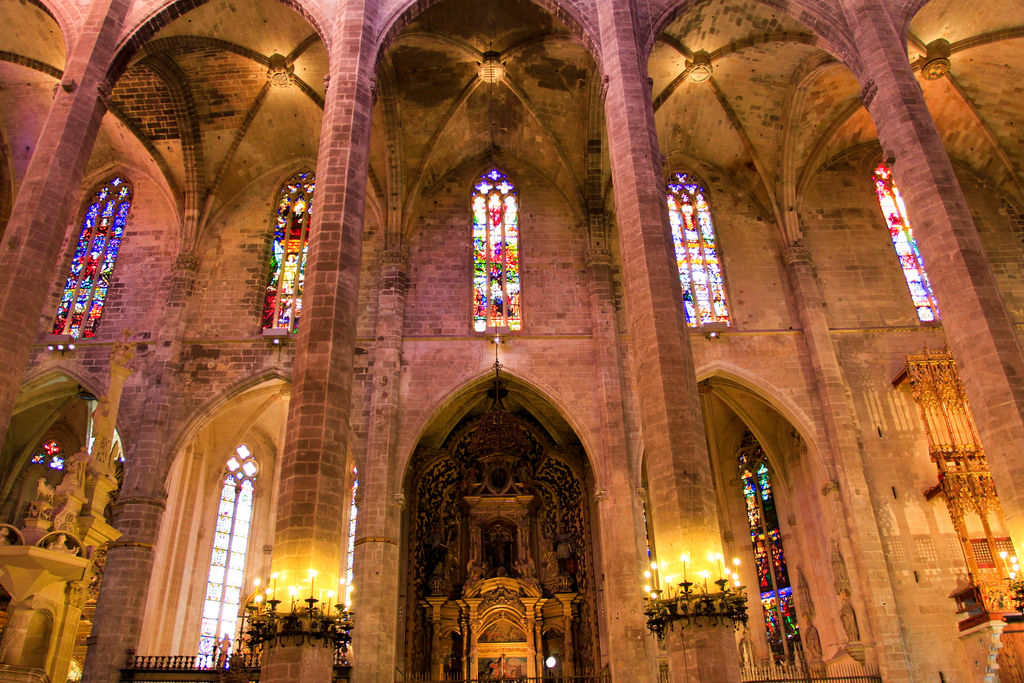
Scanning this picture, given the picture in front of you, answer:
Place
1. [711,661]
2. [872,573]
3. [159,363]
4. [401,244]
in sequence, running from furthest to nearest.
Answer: [401,244] → [159,363] → [872,573] → [711,661]

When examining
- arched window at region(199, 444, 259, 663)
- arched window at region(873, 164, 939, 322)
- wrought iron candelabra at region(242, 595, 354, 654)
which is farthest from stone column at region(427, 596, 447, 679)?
arched window at region(873, 164, 939, 322)

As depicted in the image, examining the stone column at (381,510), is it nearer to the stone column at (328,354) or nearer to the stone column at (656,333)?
the stone column at (328,354)

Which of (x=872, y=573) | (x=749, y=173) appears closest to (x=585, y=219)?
(x=749, y=173)

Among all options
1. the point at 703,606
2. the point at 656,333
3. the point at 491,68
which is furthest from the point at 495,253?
the point at 703,606

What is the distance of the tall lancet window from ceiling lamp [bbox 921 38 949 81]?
9.37 meters

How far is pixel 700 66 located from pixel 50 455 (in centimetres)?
1772

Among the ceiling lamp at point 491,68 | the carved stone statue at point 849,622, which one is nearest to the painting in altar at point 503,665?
the carved stone statue at point 849,622

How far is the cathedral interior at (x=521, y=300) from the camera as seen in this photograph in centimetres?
1430

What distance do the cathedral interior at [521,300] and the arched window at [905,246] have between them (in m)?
0.08

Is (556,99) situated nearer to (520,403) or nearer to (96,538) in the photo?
(520,403)

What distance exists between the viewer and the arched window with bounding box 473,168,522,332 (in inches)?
741

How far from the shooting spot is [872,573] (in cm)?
1557

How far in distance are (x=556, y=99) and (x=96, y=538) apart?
13.5 m

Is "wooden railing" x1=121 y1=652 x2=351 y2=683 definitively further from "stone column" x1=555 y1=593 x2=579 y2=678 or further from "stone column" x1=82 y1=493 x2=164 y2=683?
"stone column" x1=555 y1=593 x2=579 y2=678
